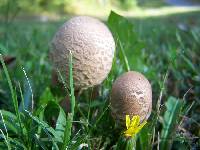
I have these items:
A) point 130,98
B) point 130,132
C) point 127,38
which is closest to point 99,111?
point 130,98

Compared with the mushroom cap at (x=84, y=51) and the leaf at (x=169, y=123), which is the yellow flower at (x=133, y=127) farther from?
the mushroom cap at (x=84, y=51)

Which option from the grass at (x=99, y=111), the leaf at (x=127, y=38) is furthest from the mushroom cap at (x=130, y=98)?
the leaf at (x=127, y=38)

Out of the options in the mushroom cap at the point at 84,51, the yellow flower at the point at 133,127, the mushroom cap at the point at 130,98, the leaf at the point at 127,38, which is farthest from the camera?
the leaf at the point at 127,38

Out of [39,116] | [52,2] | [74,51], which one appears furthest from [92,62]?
[52,2]

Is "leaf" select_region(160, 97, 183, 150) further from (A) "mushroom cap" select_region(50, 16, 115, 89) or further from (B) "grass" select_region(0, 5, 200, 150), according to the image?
(A) "mushroom cap" select_region(50, 16, 115, 89)

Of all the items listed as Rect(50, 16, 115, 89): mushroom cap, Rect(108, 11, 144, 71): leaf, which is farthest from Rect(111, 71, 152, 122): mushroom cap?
Rect(108, 11, 144, 71): leaf
